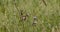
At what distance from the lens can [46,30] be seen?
311cm

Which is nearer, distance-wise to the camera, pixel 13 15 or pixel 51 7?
pixel 13 15

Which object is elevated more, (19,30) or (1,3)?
(1,3)

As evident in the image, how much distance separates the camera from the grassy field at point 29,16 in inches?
118

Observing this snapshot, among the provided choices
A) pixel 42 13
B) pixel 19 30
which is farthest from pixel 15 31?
pixel 42 13

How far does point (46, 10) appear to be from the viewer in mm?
3189

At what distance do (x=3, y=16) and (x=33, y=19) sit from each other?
396 millimetres

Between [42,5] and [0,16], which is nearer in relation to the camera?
[0,16]

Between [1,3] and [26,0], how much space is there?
A: 333mm

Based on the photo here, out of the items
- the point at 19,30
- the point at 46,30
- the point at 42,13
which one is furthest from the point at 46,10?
the point at 19,30

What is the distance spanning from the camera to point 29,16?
311 cm

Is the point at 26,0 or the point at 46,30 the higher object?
the point at 26,0

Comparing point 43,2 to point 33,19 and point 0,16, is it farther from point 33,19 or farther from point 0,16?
point 0,16

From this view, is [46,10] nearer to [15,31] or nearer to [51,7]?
[51,7]

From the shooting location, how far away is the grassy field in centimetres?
300
